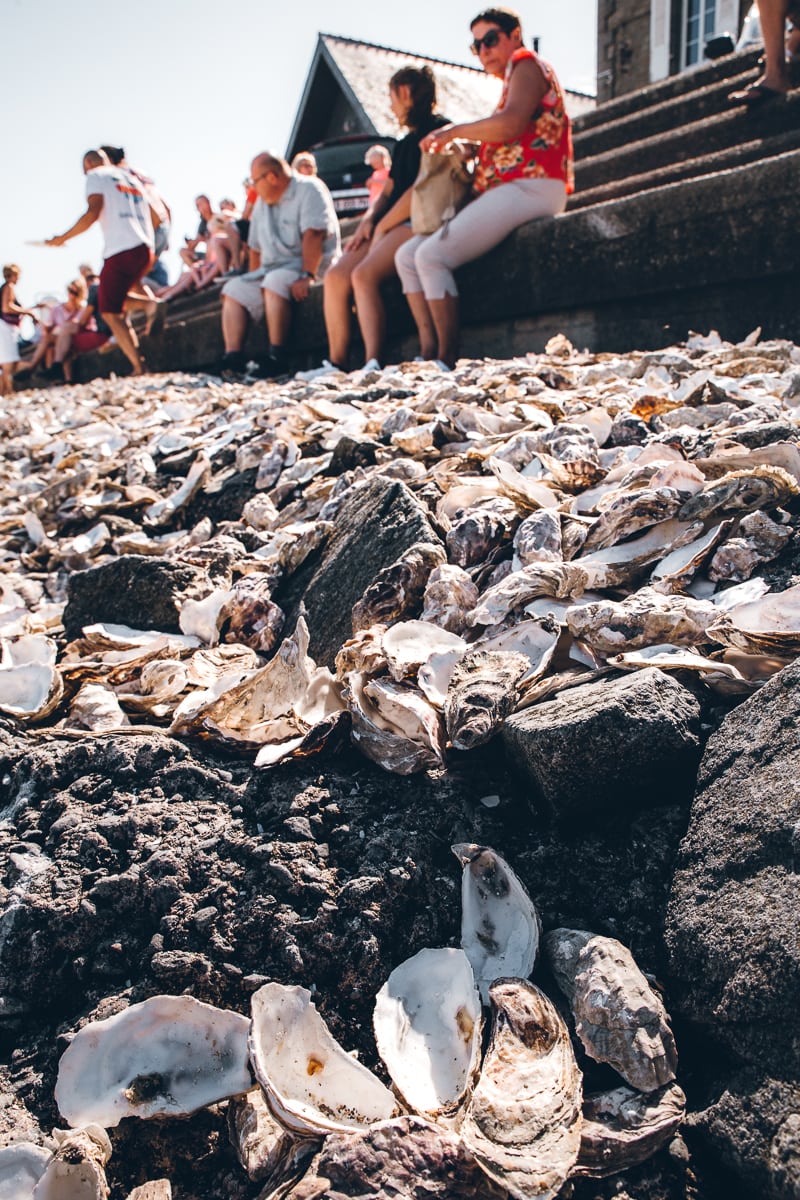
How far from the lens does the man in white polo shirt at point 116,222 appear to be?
739 centimetres

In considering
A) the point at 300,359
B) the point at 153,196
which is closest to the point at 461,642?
the point at 300,359

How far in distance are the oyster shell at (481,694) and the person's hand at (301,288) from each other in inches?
212

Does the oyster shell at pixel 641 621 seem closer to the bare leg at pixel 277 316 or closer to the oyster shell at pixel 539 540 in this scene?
the oyster shell at pixel 539 540

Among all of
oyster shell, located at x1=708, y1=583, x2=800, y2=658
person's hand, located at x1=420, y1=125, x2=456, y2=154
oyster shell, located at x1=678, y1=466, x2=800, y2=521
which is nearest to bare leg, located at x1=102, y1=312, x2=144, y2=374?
person's hand, located at x1=420, y1=125, x2=456, y2=154

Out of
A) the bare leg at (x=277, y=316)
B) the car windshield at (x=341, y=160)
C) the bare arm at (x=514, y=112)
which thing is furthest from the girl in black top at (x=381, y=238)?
the car windshield at (x=341, y=160)

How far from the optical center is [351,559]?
7.01 feet

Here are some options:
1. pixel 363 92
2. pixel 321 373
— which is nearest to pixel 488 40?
pixel 321 373

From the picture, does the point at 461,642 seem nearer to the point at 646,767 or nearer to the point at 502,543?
the point at 502,543

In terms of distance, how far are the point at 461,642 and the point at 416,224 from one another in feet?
12.1

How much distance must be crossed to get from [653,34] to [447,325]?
1156 cm

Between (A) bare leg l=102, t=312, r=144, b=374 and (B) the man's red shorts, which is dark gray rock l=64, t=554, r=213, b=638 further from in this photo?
(A) bare leg l=102, t=312, r=144, b=374

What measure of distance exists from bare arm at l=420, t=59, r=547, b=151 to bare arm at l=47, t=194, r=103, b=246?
4.15 m

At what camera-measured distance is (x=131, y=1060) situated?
114 centimetres

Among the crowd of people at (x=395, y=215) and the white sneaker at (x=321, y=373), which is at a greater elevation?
the crowd of people at (x=395, y=215)
